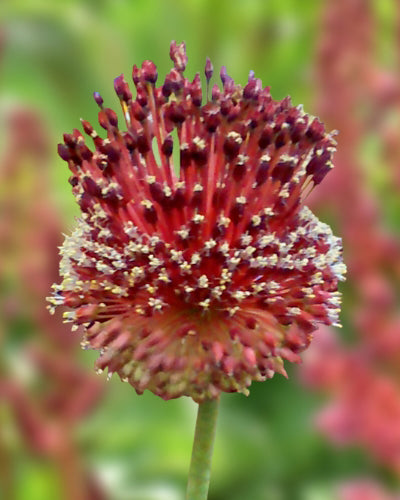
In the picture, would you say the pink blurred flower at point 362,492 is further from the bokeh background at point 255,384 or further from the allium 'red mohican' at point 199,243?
the allium 'red mohican' at point 199,243

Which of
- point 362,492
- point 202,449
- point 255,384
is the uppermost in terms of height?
point 255,384

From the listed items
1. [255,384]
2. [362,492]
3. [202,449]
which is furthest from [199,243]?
[255,384]

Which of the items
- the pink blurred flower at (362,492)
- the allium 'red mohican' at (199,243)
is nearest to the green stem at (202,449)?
the allium 'red mohican' at (199,243)

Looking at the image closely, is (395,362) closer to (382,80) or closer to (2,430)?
(382,80)

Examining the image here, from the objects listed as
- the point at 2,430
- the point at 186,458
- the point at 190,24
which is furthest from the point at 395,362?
the point at 190,24

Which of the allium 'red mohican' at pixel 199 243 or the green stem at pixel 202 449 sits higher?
the allium 'red mohican' at pixel 199 243

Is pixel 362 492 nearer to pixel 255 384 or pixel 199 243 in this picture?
pixel 255 384
